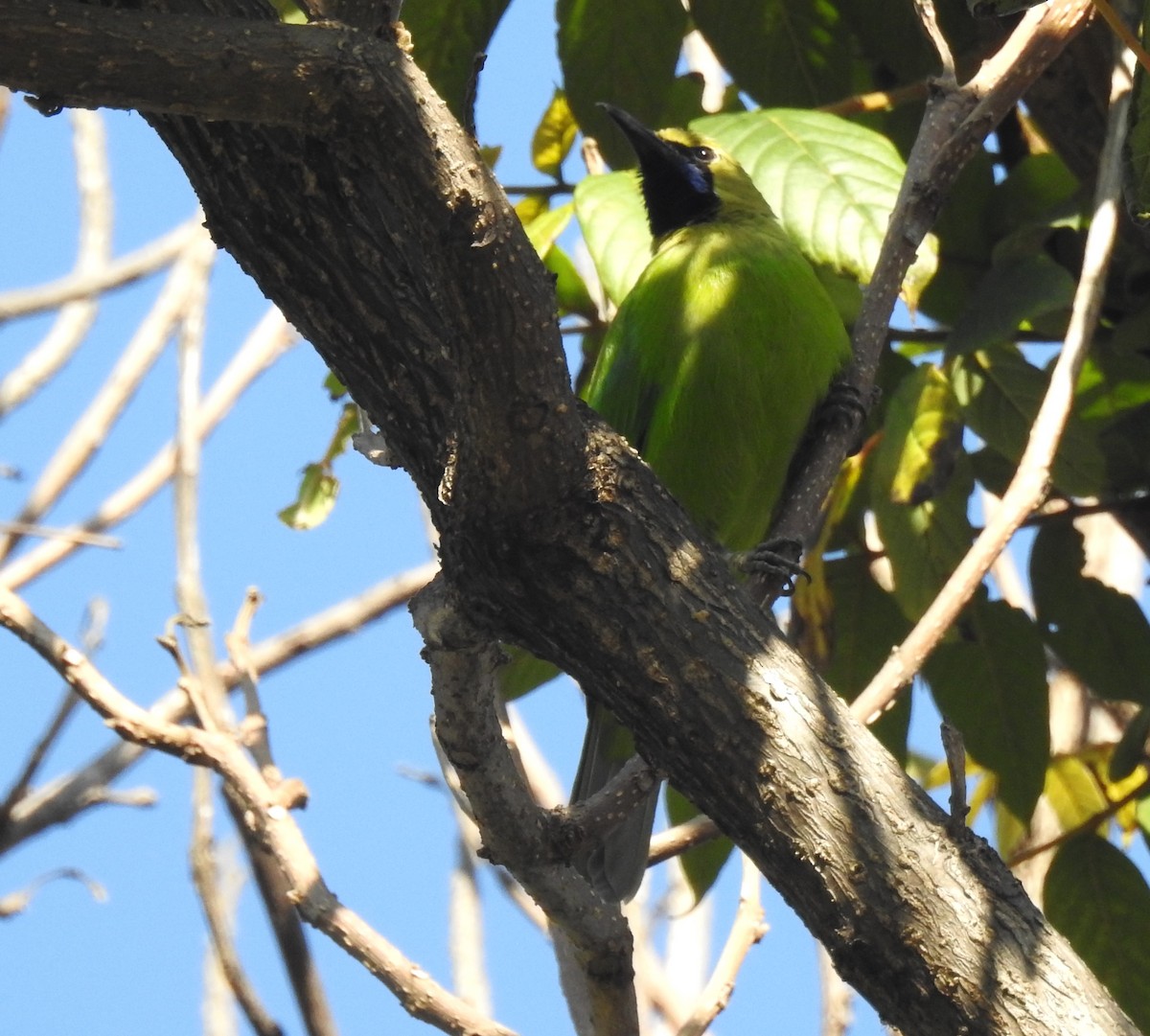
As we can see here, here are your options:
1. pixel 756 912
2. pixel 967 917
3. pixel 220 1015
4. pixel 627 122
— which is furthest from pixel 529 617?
pixel 220 1015

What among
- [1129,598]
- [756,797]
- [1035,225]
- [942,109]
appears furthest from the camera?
[1129,598]

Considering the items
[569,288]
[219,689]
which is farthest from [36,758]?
[569,288]

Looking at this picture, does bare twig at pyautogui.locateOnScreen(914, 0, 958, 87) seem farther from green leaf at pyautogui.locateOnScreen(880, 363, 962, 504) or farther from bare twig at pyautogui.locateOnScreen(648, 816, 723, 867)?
bare twig at pyautogui.locateOnScreen(648, 816, 723, 867)

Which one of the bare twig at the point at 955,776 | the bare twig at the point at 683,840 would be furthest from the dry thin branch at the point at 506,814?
the bare twig at the point at 955,776

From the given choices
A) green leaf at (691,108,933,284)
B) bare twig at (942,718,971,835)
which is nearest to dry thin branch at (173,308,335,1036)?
bare twig at (942,718,971,835)

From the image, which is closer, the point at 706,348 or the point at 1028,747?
the point at 1028,747

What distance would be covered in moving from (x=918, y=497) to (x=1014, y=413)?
0.41 metres

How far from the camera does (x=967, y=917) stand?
171cm

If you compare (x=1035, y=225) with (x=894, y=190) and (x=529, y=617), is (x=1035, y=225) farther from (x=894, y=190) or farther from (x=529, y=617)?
(x=529, y=617)

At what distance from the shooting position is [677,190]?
415cm

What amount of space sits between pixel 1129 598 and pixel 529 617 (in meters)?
1.84

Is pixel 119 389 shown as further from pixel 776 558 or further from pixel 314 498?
pixel 776 558

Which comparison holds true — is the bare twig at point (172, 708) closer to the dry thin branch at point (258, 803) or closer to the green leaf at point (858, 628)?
the dry thin branch at point (258, 803)

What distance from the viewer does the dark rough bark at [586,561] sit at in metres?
1.64
